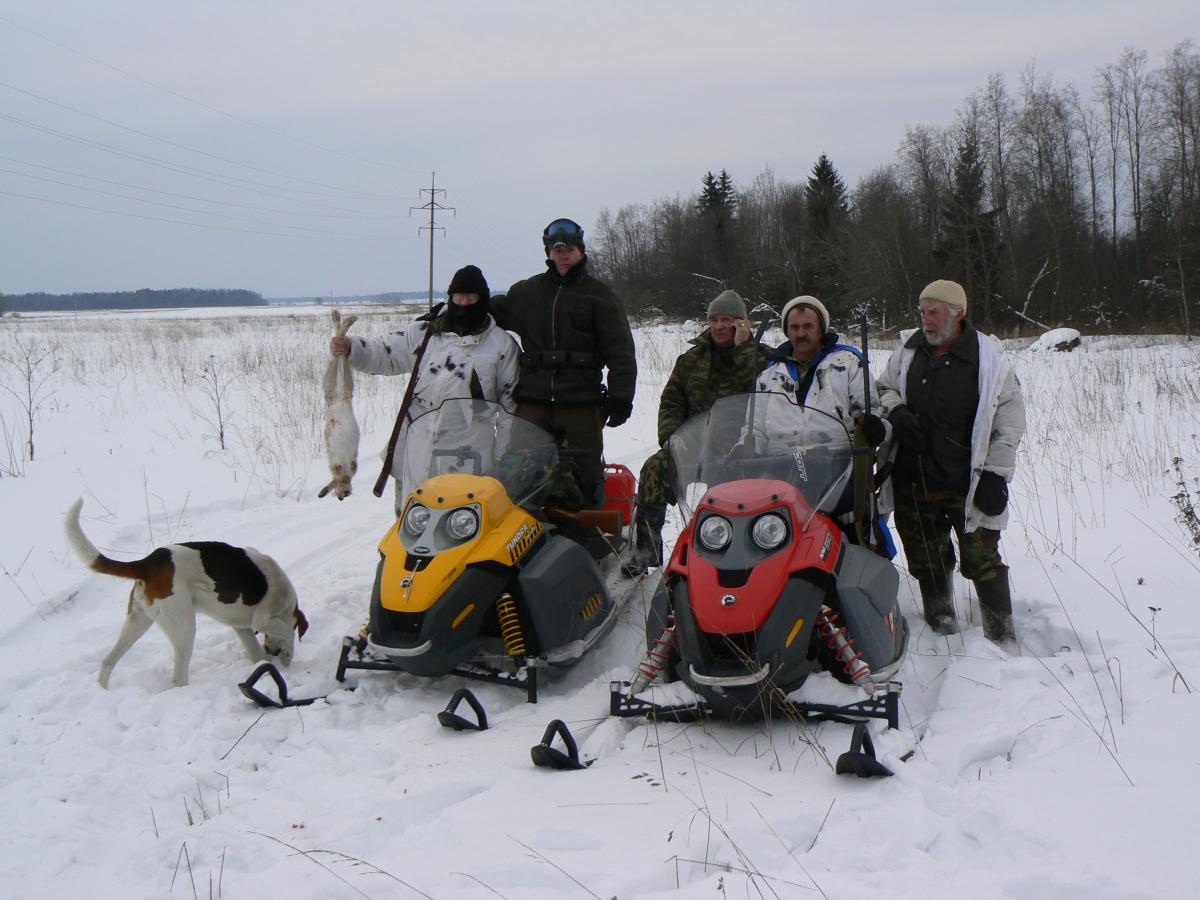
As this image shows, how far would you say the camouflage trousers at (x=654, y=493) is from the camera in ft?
18.0

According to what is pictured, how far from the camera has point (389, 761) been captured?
3.53m

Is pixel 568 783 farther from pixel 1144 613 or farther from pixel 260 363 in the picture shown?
pixel 260 363

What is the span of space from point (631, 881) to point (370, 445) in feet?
27.9

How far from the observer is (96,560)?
3.93 metres

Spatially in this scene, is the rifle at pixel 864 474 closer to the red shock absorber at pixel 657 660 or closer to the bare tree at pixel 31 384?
the red shock absorber at pixel 657 660

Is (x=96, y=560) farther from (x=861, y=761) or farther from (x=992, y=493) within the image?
(x=992, y=493)

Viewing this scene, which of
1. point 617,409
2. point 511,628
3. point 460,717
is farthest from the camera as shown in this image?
point 617,409

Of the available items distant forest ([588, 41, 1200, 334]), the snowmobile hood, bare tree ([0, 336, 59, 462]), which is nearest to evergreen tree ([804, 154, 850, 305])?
distant forest ([588, 41, 1200, 334])

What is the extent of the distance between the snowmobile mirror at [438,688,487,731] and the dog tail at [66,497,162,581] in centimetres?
154

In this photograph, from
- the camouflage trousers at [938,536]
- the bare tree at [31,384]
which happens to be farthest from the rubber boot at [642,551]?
the bare tree at [31,384]

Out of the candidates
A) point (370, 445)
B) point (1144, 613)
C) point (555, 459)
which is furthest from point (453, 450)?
point (370, 445)

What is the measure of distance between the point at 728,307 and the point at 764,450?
1641 millimetres

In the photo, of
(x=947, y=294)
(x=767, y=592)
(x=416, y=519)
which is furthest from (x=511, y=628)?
(x=947, y=294)

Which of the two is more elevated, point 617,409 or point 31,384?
point 31,384
